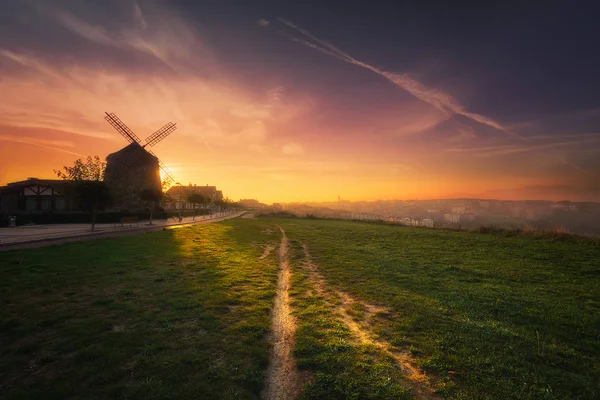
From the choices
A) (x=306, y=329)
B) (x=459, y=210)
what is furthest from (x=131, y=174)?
(x=459, y=210)

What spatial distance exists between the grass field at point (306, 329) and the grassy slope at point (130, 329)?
4 centimetres

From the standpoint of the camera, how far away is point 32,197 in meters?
46.4

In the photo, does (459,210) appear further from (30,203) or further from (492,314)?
(30,203)

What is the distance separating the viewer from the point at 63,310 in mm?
9141

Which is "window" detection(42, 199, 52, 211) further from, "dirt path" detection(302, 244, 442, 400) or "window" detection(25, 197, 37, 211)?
"dirt path" detection(302, 244, 442, 400)

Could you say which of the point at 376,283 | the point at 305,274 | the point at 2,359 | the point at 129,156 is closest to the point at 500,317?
the point at 376,283

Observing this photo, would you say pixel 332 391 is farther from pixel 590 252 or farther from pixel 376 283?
pixel 590 252

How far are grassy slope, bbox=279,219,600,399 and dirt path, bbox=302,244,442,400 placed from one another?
38 centimetres

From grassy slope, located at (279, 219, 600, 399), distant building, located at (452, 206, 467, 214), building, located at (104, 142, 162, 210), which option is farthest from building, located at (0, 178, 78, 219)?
distant building, located at (452, 206, 467, 214)

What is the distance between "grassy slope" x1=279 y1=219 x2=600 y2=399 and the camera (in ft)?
19.9

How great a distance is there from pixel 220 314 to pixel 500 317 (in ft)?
34.7

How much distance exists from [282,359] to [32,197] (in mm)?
63494

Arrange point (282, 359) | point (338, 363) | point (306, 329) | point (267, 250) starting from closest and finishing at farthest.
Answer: point (338, 363) → point (282, 359) → point (306, 329) → point (267, 250)

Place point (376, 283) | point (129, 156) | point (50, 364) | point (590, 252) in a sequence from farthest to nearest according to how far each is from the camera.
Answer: point (129, 156) → point (590, 252) → point (376, 283) → point (50, 364)
